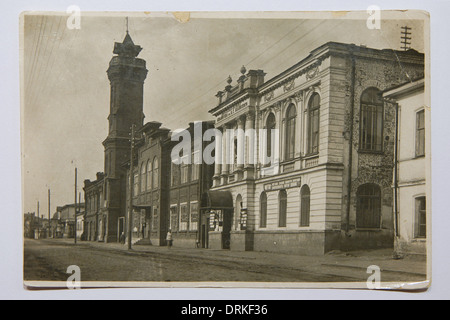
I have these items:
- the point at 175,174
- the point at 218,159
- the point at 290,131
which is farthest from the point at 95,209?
the point at 290,131

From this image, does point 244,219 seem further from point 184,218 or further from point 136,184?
point 136,184

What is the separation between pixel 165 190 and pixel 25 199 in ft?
7.99

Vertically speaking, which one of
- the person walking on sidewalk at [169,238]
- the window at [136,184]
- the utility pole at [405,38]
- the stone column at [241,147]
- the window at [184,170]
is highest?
the utility pole at [405,38]

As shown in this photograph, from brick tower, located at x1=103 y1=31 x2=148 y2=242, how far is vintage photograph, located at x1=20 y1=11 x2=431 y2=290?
0.12 ft

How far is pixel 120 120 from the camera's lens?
1107 cm

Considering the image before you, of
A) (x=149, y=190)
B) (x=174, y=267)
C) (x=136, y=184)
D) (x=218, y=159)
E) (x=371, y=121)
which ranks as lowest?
(x=174, y=267)

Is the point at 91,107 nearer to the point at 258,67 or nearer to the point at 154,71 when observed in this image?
the point at 154,71

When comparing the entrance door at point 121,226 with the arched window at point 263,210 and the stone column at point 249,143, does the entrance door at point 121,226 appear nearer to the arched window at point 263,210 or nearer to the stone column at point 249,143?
the arched window at point 263,210

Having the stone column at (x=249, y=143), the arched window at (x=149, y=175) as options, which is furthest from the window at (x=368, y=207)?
the arched window at (x=149, y=175)

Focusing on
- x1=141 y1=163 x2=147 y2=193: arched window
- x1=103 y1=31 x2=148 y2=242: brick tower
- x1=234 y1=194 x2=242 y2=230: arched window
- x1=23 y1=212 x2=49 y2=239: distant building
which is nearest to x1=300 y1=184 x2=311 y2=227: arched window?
x1=234 y1=194 x2=242 y2=230: arched window

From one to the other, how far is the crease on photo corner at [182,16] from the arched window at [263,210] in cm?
307

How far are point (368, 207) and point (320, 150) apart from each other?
1.15 metres

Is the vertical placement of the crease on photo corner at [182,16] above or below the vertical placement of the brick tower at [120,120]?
above

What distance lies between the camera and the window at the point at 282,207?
1060 centimetres
